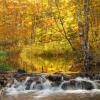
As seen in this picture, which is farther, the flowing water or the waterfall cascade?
the waterfall cascade

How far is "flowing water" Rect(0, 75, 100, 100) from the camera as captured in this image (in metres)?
11.9

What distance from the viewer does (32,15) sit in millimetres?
29547

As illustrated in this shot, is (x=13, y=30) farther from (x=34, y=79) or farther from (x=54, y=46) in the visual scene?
(x=34, y=79)

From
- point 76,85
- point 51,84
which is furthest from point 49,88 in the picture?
point 76,85

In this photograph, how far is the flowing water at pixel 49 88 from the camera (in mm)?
11867

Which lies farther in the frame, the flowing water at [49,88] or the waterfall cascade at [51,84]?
the waterfall cascade at [51,84]

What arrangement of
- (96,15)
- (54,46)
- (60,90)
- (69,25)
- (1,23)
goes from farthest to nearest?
1. (1,23)
2. (54,46)
3. (69,25)
4. (96,15)
5. (60,90)

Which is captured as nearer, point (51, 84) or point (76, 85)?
point (76, 85)

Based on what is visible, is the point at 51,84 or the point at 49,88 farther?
the point at 51,84

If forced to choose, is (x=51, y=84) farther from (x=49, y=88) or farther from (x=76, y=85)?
(x=76, y=85)

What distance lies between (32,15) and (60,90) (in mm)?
17395

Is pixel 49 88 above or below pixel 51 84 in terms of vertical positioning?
below

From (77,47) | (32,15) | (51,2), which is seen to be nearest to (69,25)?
(77,47)

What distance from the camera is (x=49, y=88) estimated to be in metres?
13.2
